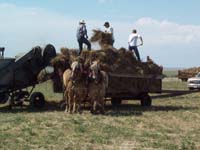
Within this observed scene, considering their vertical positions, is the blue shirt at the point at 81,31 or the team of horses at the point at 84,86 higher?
the blue shirt at the point at 81,31

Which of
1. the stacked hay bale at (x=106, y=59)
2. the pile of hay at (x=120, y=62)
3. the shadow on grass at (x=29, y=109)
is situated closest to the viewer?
the pile of hay at (x=120, y=62)

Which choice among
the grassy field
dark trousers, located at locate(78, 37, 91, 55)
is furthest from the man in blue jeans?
the grassy field

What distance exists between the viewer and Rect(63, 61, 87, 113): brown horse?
19438 mm

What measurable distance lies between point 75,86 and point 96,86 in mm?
738

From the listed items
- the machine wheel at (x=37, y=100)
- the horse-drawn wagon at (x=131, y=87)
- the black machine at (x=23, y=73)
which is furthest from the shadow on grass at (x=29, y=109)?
the horse-drawn wagon at (x=131, y=87)

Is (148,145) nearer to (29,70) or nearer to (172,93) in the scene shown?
(29,70)

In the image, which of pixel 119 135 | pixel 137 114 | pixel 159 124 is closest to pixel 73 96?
pixel 137 114

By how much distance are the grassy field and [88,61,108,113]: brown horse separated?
50 cm

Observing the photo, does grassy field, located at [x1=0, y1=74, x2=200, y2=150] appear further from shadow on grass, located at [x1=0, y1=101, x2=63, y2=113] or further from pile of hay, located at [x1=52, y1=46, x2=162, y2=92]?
pile of hay, located at [x1=52, y1=46, x2=162, y2=92]

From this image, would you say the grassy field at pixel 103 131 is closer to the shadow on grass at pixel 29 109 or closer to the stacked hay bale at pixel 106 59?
the shadow on grass at pixel 29 109

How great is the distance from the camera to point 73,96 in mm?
19547

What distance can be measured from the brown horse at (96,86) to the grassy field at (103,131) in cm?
50

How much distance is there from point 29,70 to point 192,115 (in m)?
6.80

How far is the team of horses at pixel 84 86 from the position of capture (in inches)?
766
